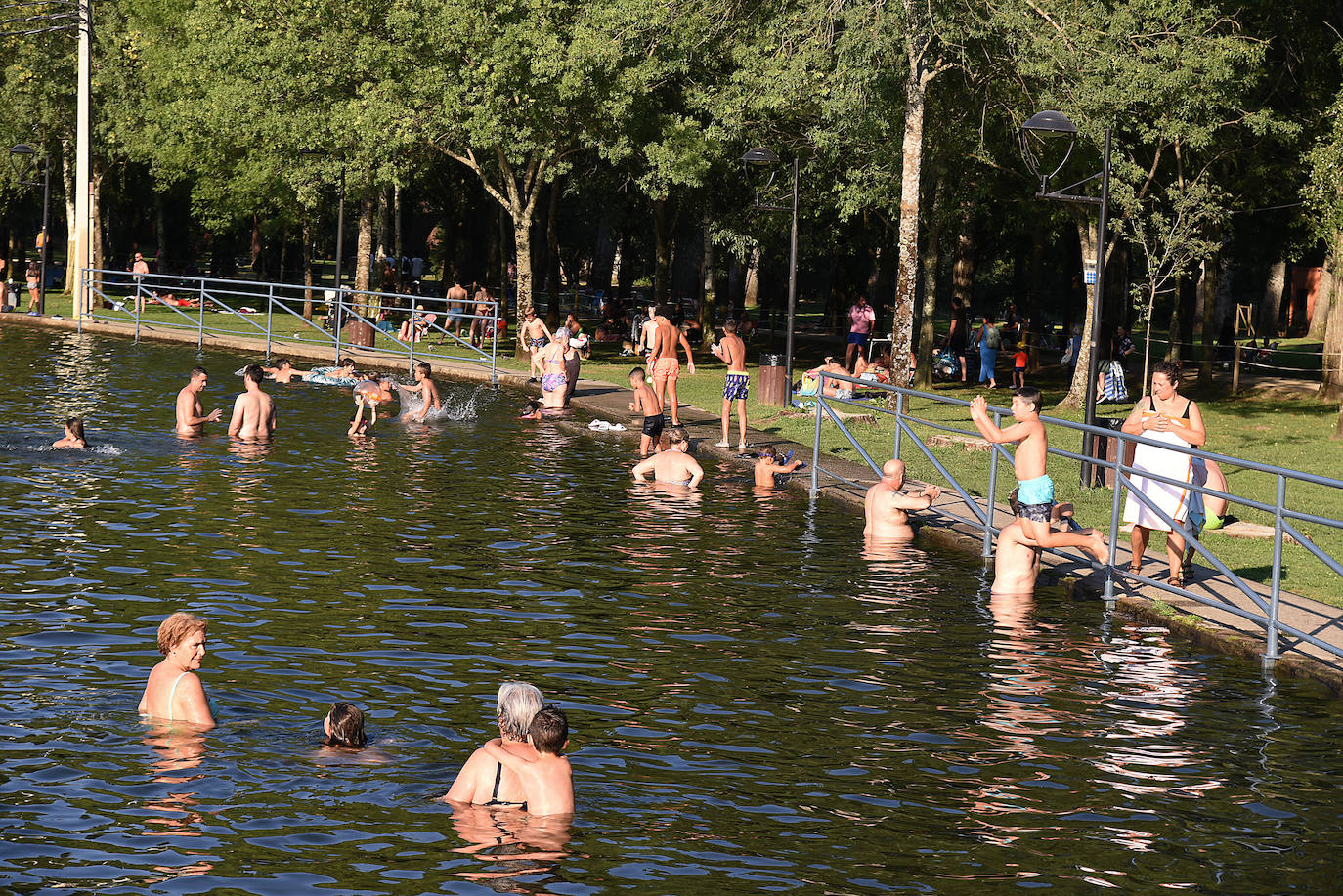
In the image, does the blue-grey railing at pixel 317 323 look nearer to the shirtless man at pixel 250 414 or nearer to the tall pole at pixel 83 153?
the tall pole at pixel 83 153

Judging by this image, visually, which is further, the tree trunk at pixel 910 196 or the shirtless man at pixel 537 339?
the shirtless man at pixel 537 339

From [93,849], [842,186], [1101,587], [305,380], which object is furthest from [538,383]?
[93,849]

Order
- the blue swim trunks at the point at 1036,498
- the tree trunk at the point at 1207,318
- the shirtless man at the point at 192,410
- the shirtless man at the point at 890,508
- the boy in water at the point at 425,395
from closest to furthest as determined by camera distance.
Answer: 1. the blue swim trunks at the point at 1036,498
2. the shirtless man at the point at 890,508
3. the shirtless man at the point at 192,410
4. the boy in water at the point at 425,395
5. the tree trunk at the point at 1207,318

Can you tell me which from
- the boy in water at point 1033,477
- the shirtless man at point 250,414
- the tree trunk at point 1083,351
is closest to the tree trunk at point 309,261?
the shirtless man at point 250,414

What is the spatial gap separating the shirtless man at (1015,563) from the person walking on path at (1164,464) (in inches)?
20.2

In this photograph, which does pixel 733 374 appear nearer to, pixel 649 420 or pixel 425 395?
pixel 649 420

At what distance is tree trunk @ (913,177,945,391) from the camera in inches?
1326

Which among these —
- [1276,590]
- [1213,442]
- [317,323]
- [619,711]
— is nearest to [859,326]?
[1213,442]

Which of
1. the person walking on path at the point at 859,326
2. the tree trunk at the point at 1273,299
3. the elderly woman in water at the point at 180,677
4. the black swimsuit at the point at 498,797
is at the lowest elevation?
the black swimsuit at the point at 498,797

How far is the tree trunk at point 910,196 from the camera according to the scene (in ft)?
92.0

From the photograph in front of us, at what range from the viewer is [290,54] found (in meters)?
36.7

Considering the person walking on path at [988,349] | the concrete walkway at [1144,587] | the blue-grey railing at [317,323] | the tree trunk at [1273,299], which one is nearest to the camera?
the concrete walkway at [1144,587]

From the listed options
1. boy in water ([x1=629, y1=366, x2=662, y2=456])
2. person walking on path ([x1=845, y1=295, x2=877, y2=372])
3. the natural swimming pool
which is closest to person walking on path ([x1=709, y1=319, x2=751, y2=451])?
boy in water ([x1=629, y1=366, x2=662, y2=456])

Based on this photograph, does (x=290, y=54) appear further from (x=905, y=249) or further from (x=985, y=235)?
(x=985, y=235)
